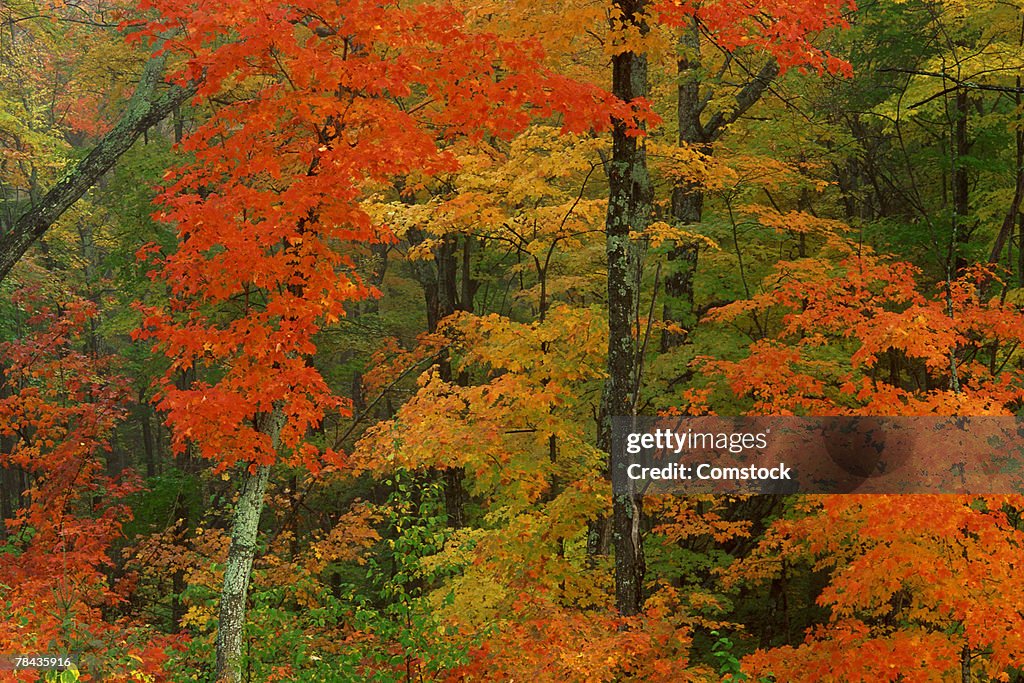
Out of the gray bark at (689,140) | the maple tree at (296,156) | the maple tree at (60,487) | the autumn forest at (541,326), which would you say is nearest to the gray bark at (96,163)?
the autumn forest at (541,326)

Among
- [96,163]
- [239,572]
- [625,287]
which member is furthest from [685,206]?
[239,572]

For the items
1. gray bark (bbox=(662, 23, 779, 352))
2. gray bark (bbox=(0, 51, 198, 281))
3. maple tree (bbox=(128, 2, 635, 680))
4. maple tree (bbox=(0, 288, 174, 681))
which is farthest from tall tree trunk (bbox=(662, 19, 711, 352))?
maple tree (bbox=(0, 288, 174, 681))

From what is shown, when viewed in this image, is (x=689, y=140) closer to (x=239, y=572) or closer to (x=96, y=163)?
(x=96, y=163)

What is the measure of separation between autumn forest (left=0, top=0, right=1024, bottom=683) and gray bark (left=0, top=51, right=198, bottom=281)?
0.04 metres

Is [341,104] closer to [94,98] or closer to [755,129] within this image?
[755,129]

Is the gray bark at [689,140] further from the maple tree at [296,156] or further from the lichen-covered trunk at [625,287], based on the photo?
the maple tree at [296,156]

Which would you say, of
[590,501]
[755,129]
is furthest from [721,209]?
[590,501]

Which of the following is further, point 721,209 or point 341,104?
point 721,209

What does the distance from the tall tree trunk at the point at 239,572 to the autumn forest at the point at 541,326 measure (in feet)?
0.11

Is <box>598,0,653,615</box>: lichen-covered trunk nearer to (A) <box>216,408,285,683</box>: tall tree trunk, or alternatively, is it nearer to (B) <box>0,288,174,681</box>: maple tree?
(A) <box>216,408,285,683</box>: tall tree trunk

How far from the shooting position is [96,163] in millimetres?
10180

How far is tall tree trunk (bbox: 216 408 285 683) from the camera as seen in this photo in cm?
845

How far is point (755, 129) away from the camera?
1452cm

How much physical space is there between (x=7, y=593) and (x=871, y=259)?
12.5 meters
